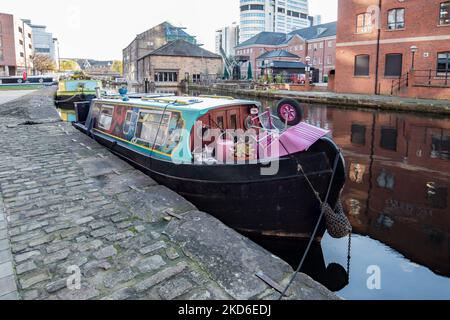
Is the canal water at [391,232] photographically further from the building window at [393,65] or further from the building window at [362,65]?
the building window at [362,65]

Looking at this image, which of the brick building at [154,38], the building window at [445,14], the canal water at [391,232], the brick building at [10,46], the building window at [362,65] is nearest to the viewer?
the canal water at [391,232]

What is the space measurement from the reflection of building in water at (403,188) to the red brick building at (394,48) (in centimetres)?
1094

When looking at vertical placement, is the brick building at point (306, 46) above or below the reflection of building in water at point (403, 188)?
above

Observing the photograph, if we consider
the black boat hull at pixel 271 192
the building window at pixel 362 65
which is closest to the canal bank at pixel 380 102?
the building window at pixel 362 65

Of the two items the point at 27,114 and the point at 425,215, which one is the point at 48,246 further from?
the point at 27,114

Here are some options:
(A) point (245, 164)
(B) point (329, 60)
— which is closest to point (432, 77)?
(A) point (245, 164)

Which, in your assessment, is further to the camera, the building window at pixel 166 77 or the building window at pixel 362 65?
the building window at pixel 166 77

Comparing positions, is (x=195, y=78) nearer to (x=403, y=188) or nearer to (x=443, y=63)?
(x=443, y=63)

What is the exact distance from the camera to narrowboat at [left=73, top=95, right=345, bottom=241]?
5.10 meters

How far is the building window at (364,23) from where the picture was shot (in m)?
27.7

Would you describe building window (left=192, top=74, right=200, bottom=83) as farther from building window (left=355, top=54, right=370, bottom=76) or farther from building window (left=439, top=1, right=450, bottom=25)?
building window (left=439, top=1, right=450, bottom=25)

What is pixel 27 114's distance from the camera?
1494 centimetres

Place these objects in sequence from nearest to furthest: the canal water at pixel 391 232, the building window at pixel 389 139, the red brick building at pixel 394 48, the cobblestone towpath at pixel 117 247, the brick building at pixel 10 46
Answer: the cobblestone towpath at pixel 117 247 → the canal water at pixel 391 232 → the building window at pixel 389 139 → the red brick building at pixel 394 48 → the brick building at pixel 10 46

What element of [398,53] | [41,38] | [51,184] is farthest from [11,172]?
[41,38]
